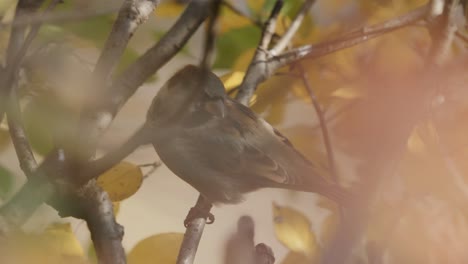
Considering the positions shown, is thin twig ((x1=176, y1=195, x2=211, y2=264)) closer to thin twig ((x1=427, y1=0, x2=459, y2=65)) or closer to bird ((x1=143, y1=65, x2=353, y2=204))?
bird ((x1=143, y1=65, x2=353, y2=204))

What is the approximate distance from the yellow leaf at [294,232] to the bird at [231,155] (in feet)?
0.08

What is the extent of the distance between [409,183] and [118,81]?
0.16 meters

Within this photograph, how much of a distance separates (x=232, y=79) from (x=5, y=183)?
147 mm

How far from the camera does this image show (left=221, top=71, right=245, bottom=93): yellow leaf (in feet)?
1.42

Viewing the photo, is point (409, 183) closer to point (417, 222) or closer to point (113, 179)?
point (417, 222)

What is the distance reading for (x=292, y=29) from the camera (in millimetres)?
438

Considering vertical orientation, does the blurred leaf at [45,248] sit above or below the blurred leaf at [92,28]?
below

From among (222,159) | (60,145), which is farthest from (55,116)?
(222,159)

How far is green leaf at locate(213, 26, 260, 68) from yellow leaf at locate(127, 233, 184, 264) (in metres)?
0.11

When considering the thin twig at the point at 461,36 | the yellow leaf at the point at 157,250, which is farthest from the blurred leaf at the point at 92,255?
the thin twig at the point at 461,36

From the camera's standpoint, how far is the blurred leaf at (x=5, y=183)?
14.2 inches

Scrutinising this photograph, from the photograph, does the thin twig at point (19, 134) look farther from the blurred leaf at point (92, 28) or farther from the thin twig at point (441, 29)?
the thin twig at point (441, 29)

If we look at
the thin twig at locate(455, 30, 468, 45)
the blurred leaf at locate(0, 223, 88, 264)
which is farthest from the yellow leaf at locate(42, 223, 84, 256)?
the thin twig at locate(455, 30, 468, 45)

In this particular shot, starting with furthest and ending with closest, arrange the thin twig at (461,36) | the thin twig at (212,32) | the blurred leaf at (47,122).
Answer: the thin twig at (461,36), the blurred leaf at (47,122), the thin twig at (212,32)
